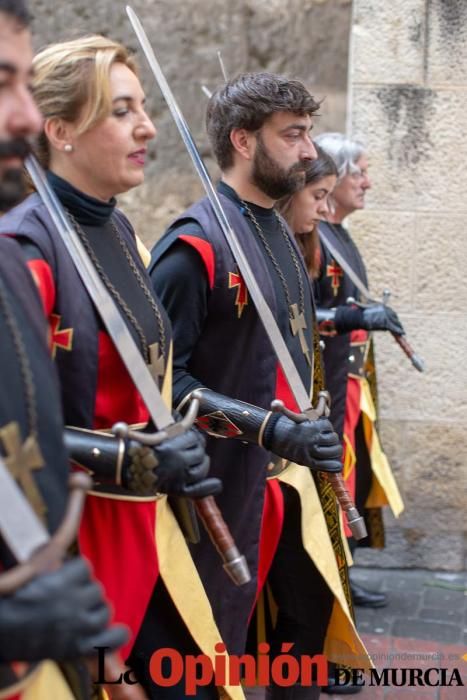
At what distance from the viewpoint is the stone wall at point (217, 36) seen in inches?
213

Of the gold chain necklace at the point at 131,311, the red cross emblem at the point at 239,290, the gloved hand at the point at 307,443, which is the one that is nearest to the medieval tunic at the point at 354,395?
the red cross emblem at the point at 239,290

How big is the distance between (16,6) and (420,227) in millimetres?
3762

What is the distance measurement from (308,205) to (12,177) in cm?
258

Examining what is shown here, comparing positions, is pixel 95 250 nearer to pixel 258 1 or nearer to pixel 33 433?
pixel 33 433

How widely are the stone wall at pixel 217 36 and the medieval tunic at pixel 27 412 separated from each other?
372 cm

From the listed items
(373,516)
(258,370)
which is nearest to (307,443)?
(258,370)

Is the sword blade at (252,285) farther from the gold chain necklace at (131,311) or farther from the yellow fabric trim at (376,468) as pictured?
the yellow fabric trim at (376,468)

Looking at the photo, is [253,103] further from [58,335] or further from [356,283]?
[356,283]

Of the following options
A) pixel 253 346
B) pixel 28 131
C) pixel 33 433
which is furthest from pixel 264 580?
pixel 28 131

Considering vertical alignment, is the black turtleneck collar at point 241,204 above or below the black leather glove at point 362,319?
above

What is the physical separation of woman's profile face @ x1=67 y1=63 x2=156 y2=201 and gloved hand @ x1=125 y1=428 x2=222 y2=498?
576 millimetres

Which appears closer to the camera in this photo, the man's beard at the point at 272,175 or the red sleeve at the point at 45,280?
the red sleeve at the point at 45,280

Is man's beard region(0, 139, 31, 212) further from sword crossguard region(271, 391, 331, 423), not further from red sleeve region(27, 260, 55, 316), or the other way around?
sword crossguard region(271, 391, 331, 423)

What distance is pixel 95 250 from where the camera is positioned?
8.29ft
